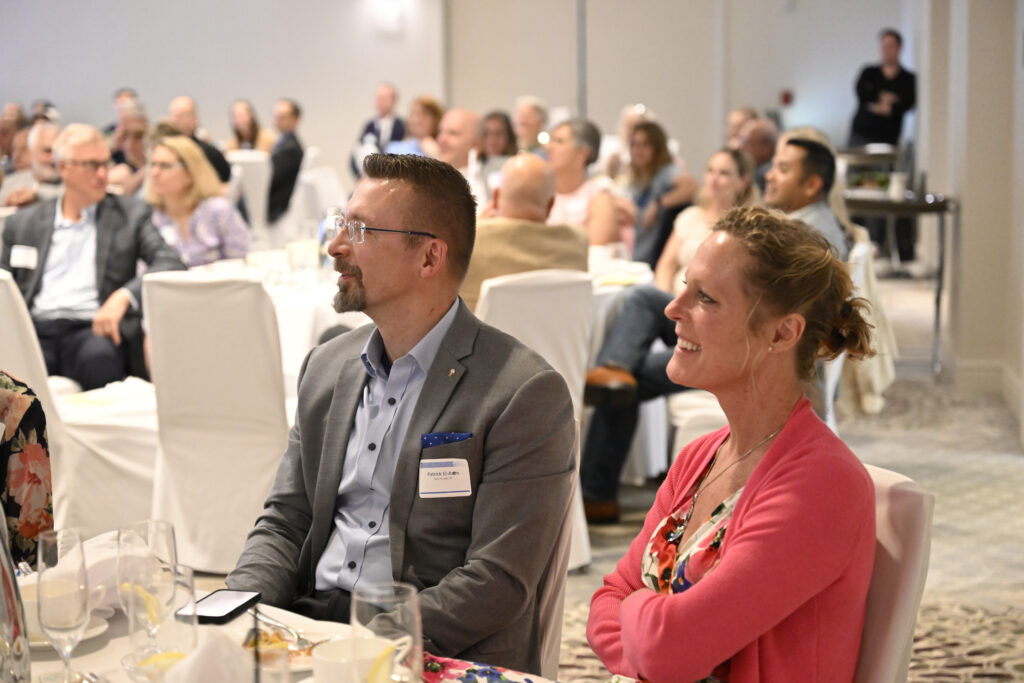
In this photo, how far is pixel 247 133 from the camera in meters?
12.6

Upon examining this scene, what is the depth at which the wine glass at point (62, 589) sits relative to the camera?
132cm

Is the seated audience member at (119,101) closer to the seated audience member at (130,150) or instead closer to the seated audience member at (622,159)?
the seated audience member at (130,150)

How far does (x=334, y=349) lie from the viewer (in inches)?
89.3

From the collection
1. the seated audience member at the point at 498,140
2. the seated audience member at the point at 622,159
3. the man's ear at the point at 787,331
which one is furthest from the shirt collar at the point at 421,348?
the seated audience member at the point at 498,140

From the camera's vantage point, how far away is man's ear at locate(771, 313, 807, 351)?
5.41ft

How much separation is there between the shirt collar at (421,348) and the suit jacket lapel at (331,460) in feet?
0.07

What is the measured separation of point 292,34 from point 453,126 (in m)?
7.95

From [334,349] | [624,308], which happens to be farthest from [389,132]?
[334,349]

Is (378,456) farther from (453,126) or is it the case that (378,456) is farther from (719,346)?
(453,126)

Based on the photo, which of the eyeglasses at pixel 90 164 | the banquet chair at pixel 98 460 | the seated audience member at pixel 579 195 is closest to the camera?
the banquet chair at pixel 98 460

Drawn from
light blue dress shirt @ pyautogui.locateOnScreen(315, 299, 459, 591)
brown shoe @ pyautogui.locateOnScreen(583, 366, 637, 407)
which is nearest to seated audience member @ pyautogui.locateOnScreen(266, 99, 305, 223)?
brown shoe @ pyautogui.locateOnScreen(583, 366, 637, 407)

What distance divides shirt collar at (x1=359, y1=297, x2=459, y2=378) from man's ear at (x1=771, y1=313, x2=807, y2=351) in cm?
67

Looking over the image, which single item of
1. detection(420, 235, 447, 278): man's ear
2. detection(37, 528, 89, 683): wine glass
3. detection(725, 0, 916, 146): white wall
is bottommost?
detection(37, 528, 89, 683): wine glass

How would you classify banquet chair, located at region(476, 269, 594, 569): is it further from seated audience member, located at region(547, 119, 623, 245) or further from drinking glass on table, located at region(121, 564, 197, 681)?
drinking glass on table, located at region(121, 564, 197, 681)
